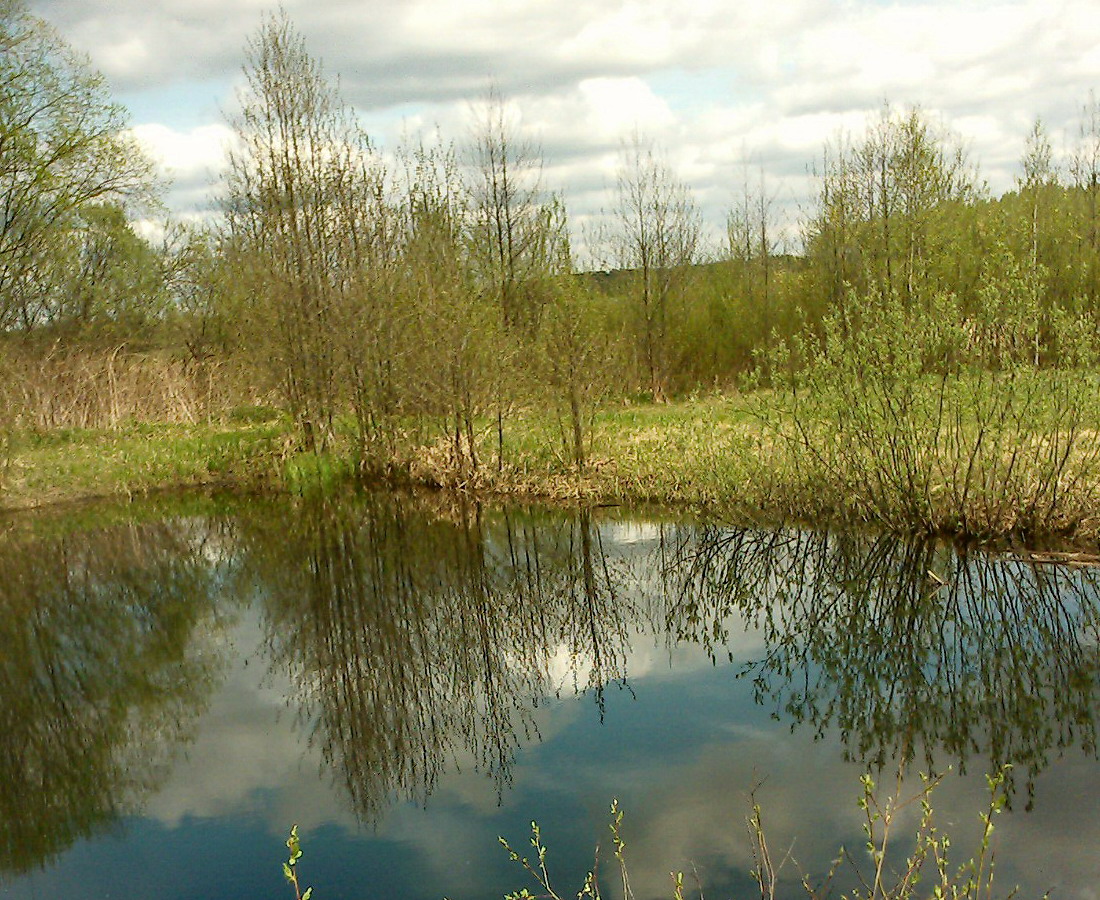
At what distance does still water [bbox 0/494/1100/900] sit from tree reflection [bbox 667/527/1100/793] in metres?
0.03

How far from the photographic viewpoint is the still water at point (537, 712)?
18.4 feet

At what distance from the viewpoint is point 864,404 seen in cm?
1033

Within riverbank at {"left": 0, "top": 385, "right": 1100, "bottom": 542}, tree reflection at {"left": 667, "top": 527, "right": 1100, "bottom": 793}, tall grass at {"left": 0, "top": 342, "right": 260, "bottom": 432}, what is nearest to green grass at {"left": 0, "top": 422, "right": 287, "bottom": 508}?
riverbank at {"left": 0, "top": 385, "right": 1100, "bottom": 542}

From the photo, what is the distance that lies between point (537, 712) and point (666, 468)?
664 cm

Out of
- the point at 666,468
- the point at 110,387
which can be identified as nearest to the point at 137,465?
the point at 110,387

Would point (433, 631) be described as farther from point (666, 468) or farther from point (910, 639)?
point (666, 468)

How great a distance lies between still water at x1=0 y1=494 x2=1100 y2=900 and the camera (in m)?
5.60

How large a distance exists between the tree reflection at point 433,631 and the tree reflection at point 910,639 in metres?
1.15

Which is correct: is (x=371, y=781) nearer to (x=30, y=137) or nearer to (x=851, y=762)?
(x=851, y=762)

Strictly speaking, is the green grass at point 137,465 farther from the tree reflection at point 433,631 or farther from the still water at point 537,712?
the still water at point 537,712

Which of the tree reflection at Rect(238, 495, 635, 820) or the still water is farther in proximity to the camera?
the tree reflection at Rect(238, 495, 635, 820)

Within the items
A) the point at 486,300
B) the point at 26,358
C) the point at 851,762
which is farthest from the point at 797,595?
the point at 26,358

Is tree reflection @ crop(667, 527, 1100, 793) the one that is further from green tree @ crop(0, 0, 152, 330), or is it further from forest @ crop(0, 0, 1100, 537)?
green tree @ crop(0, 0, 152, 330)

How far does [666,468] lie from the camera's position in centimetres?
1381
